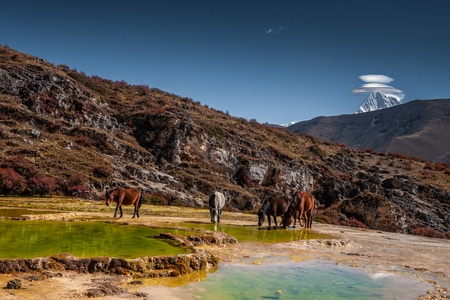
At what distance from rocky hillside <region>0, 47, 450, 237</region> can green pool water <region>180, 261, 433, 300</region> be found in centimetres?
2988

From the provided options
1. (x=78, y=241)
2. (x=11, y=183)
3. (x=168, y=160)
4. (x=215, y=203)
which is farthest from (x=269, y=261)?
(x=168, y=160)

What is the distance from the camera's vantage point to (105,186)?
41438mm

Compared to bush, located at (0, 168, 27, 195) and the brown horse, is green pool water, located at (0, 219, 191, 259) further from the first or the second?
bush, located at (0, 168, 27, 195)

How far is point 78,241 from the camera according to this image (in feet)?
45.0

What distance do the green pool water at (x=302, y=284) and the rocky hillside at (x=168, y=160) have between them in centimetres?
2988

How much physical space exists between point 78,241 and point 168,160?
42.6 metres

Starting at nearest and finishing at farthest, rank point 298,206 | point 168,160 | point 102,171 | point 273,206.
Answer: point 298,206
point 273,206
point 102,171
point 168,160

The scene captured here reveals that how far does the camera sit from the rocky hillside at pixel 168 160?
4284cm

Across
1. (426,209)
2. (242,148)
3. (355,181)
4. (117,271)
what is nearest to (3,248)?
(117,271)

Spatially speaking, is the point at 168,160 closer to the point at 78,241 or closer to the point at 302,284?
the point at 78,241

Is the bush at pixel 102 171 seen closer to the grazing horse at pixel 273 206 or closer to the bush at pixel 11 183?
the bush at pixel 11 183

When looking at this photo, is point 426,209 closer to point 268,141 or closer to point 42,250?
point 268,141

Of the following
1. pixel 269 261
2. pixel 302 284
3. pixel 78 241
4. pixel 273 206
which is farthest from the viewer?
pixel 273 206

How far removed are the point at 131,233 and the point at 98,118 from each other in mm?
44854
